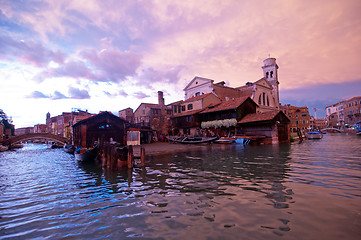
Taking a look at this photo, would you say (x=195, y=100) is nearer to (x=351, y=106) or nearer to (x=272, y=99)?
(x=272, y=99)

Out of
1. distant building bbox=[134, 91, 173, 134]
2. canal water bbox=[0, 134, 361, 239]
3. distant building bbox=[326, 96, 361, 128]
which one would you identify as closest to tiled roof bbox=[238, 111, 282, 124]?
distant building bbox=[134, 91, 173, 134]

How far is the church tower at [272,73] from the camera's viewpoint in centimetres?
5112

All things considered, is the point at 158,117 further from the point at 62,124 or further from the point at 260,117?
the point at 62,124

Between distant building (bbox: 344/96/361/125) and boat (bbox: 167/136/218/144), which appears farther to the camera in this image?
distant building (bbox: 344/96/361/125)

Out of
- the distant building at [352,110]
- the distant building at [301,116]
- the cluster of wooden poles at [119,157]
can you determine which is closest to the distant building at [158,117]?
the cluster of wooden poles at [119,157]

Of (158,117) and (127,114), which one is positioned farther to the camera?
(127,114)

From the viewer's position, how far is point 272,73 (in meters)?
52.2

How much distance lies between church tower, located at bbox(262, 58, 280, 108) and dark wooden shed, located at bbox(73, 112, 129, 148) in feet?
135

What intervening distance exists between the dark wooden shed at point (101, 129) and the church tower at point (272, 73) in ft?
135

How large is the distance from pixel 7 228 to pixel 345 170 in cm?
1329

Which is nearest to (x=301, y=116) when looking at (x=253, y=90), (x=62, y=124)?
(x=253, y=90)

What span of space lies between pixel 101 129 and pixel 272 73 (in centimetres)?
4703

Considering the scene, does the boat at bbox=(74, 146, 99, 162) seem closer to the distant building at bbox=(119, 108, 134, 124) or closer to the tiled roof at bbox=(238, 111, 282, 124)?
the tiled roof at bbox=(238, 111, 282, 124)

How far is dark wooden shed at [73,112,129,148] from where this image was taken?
2423cm
